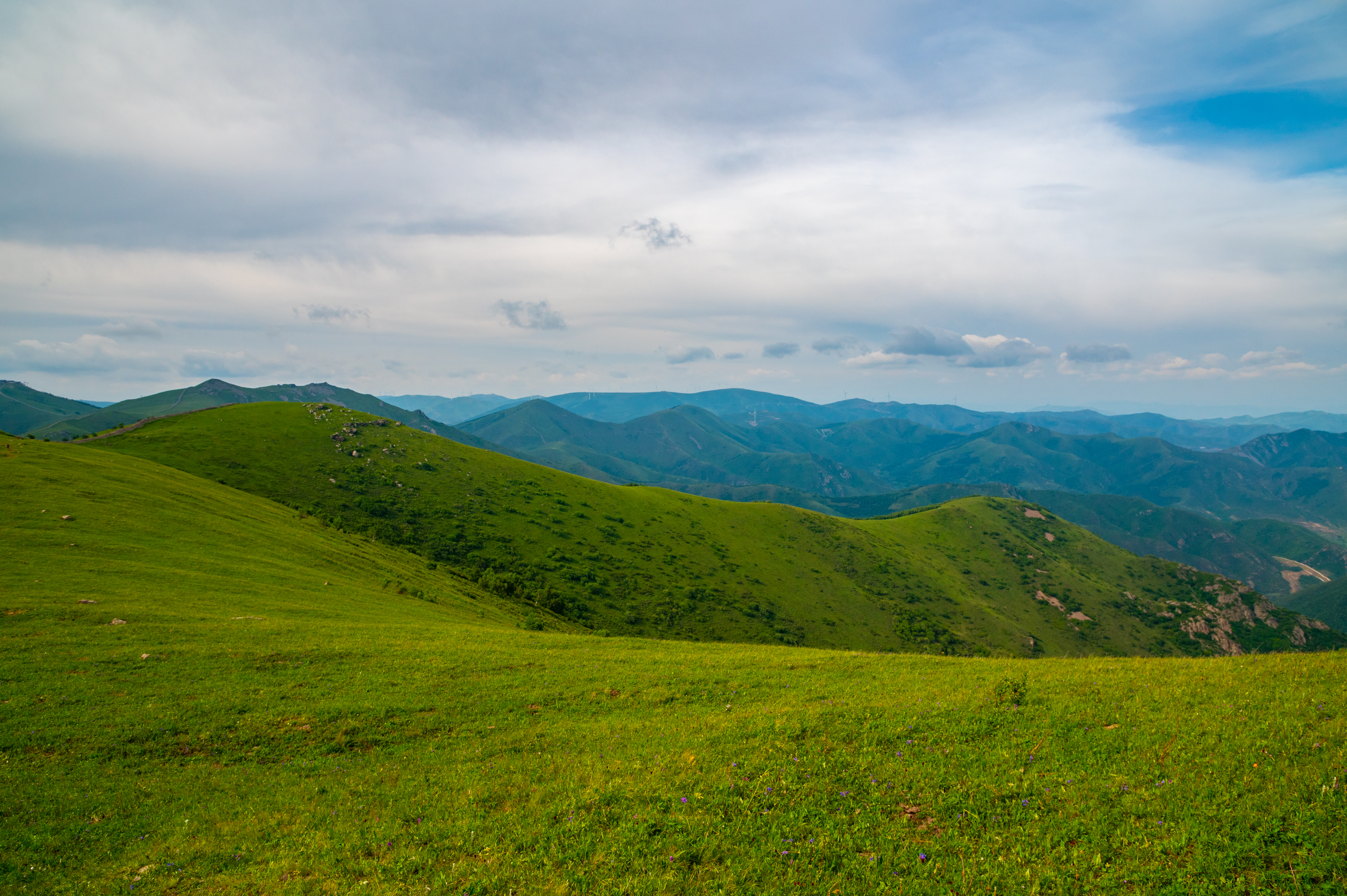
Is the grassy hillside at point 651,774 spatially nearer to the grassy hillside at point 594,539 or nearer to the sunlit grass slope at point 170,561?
the sunlit grass slope at point 170,561

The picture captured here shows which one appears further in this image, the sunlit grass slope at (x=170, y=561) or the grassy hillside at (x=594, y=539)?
the grassy hillside at (x=594, y=539)

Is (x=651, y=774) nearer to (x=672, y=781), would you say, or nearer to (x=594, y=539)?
(x=672, y=781)

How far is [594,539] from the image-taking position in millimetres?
111062

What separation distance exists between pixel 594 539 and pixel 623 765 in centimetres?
9985

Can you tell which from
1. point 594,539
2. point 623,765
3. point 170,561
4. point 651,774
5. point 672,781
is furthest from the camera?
point 594,539

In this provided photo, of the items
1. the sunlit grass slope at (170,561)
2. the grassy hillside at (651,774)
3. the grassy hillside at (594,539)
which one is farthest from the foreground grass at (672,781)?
the grassy hillside at (594,539)

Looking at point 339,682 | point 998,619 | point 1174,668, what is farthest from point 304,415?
point 998,619

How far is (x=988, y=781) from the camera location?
11.2 metres

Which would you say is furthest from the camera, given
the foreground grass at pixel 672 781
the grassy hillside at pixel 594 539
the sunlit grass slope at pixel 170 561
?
the grassy hillside at pixel 594 539

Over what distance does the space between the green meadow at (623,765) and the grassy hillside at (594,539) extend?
47061 millimetres

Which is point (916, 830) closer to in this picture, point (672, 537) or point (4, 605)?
point (4, 605)

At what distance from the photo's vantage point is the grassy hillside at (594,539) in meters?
84.4

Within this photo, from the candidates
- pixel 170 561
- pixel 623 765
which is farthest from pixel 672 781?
pixel 170 561

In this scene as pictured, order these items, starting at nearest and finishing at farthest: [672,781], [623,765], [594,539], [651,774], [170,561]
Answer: [672,781], [651,774], [623,765], [170,561], [594,539]
